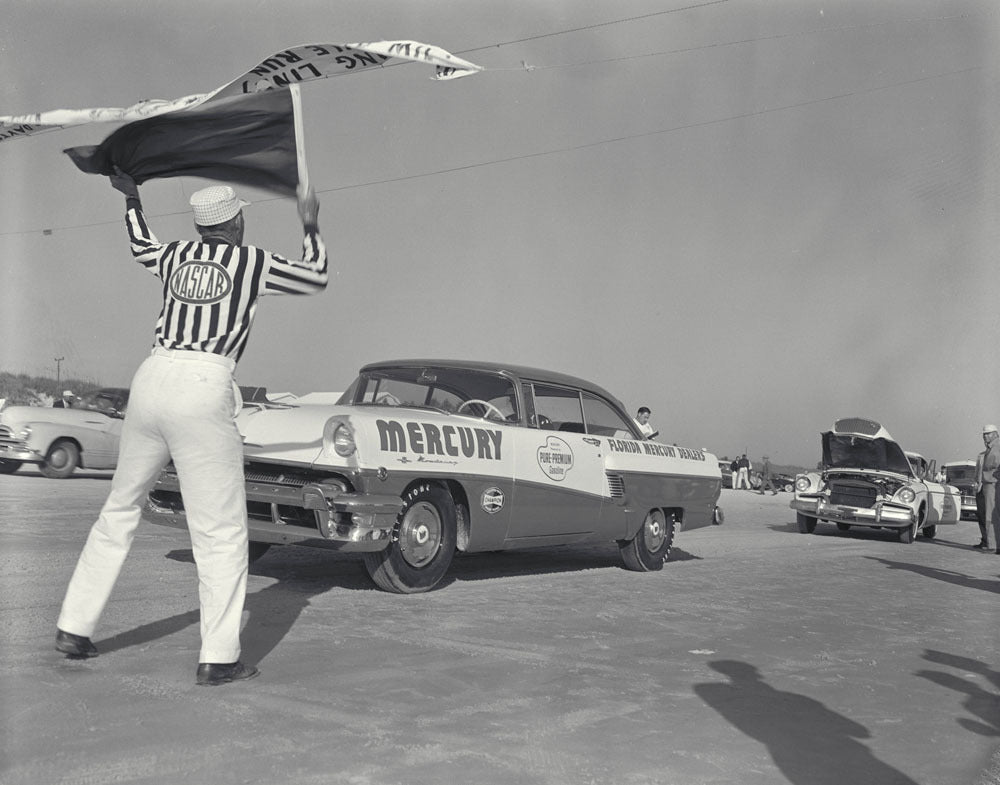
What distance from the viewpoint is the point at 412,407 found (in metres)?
7.66

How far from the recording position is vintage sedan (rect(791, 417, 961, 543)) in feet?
50.3

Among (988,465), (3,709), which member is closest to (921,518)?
(988,465)

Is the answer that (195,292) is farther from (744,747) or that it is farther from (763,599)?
(763,599)

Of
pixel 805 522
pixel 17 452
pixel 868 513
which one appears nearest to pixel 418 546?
pixel 868 513

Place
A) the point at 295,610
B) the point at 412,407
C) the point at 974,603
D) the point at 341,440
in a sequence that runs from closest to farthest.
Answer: the point at 295,610, the point at 341,440, the point at 412,407, the point at 974,603

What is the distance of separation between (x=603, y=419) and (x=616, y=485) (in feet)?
2.32

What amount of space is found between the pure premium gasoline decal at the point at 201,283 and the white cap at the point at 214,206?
22cm

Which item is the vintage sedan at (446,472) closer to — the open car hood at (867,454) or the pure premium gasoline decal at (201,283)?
the pure premium gasoline decal at (201,283)

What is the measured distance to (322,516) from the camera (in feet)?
20.3

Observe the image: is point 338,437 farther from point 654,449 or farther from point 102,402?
point 102,402

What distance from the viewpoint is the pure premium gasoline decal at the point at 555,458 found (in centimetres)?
791

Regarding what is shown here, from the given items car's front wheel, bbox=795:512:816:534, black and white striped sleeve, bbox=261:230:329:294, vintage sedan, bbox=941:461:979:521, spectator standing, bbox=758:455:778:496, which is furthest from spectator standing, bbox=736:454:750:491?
black and white striped sleeve, bbox=261:230:329:294

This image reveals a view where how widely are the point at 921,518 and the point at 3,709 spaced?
49.0 feet

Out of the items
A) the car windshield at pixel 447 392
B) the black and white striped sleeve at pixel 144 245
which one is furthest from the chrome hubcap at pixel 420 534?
the black and white striped sleeve at pixel 144 245
